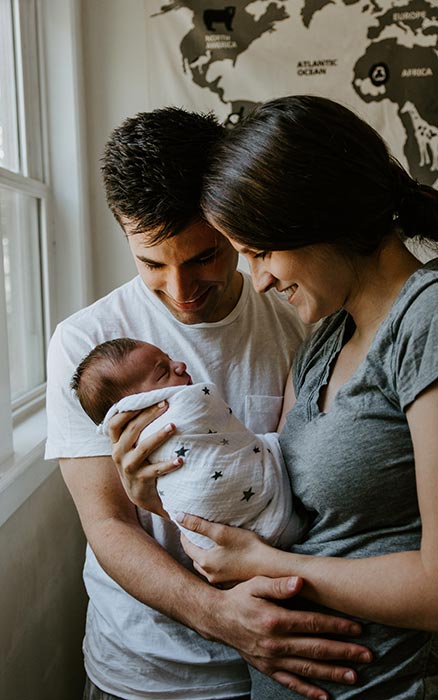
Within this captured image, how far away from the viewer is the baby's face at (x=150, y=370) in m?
1.28

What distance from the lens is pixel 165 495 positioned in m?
1.20

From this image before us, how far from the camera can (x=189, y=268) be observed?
1.37 m

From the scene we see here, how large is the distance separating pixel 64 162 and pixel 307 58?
1.03 m

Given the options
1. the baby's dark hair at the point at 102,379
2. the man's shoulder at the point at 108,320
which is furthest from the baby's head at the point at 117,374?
the man's shoulder at the point at 108,320

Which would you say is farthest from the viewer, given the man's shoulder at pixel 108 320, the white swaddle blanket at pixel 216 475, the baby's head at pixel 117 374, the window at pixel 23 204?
the window at pixel 23 204

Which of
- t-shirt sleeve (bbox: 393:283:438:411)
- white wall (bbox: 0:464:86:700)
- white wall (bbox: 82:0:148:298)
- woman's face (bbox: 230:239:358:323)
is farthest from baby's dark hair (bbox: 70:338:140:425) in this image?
white wall (bbox: 82:0:148:298)

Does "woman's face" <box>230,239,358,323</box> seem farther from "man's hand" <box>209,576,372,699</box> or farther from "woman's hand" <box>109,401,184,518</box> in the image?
"man's hand" <box>209,576,372,699</box>

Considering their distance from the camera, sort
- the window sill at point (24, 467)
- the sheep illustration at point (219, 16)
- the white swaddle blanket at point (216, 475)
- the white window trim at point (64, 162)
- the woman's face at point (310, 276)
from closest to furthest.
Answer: the woman's face at point (310, 276)
the white swaddle blanket at point (216, 475)
the window sill at point (24, 467)
the white window trim at point (64, 162)
the sheep illustration at point (219, 16)

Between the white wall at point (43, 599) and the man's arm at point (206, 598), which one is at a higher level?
the man's arm at point (206, 598)

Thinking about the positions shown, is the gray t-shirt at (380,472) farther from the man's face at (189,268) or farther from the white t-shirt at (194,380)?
the man's face at (189,268)

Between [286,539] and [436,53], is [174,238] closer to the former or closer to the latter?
[286,539]

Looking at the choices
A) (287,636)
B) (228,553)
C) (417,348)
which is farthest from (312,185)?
(287,636)

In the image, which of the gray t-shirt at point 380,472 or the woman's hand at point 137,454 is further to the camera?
the woman's hand at point 137,454

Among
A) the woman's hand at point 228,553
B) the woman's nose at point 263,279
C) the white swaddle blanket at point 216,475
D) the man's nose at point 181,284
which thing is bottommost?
the woman's hand at point 228,553
